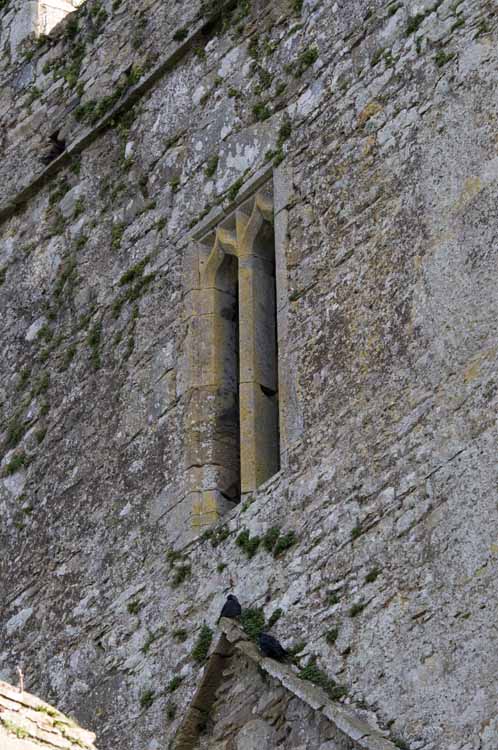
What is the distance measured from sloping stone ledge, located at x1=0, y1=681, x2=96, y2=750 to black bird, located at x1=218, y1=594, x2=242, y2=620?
204cm

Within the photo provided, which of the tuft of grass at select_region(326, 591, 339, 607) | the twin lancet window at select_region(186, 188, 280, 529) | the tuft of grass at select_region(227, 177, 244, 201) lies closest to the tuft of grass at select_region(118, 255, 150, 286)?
the twin lancet window at select_region(186, 188, 280, 529)

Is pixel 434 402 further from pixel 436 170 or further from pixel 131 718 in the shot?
pixel 131 718

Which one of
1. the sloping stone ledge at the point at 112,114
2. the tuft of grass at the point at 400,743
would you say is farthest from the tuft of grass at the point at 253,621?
the sloping stone ledge at the point at 112,114

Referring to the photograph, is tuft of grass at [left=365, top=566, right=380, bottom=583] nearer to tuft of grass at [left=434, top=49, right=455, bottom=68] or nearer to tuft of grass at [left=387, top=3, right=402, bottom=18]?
tuft of grass at [left=434, top=49, right=455, bottom=68]

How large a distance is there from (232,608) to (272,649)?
474mm

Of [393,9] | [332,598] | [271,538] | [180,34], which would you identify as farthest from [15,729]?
[180,34]

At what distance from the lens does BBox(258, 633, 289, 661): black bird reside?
11.5 m

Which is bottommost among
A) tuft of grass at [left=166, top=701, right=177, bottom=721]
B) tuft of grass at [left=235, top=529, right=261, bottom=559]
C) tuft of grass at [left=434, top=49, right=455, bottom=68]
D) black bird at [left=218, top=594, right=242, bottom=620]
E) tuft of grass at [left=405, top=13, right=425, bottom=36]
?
tuft of grass at [left=166, top=701, right=177, bottom=721]

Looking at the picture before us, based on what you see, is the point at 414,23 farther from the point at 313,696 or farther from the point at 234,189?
the point at 313,696

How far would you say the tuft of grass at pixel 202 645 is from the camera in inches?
475

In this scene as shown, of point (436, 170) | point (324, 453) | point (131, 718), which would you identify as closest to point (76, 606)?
point (131, 718)

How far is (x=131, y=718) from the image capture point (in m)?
→ 12.4

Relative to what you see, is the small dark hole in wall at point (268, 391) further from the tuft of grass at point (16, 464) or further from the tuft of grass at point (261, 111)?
the tuft of grass at point (16, 464)

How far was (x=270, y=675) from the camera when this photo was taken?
11547 mm
